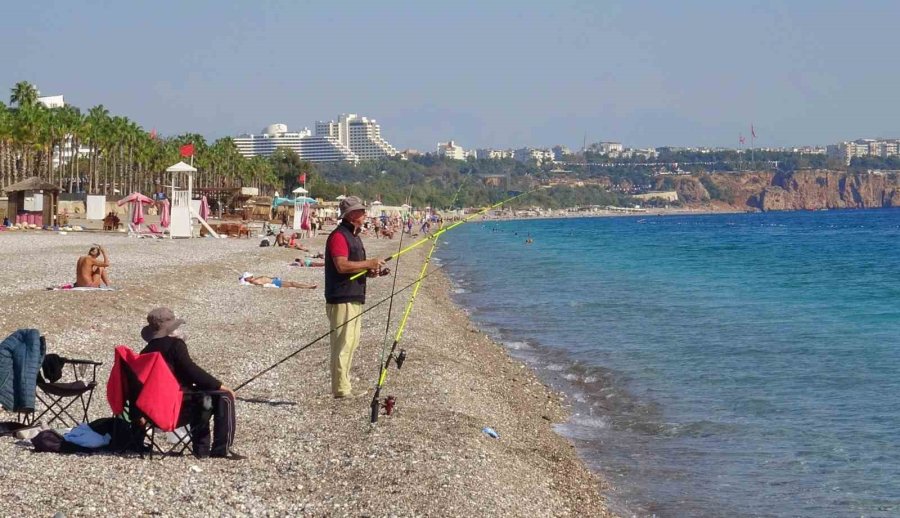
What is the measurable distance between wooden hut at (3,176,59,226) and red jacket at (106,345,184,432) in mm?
34263

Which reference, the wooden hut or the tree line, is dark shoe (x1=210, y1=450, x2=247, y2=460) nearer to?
the wooden hut

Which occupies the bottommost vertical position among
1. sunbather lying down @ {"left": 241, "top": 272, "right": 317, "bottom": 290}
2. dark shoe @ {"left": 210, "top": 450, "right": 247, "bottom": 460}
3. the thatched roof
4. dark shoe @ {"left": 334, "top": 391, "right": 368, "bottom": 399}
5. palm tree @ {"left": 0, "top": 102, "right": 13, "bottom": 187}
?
sunbather lying down @ {"left": 241, "top": 272, "right": 317, "bottom": 290}

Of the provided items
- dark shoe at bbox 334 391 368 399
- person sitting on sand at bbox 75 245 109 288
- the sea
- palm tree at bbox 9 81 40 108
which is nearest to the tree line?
palm tree at bbox 9 81 40 108

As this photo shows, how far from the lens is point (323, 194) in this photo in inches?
4862

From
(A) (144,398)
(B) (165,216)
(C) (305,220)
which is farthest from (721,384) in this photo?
(C) (305,220)

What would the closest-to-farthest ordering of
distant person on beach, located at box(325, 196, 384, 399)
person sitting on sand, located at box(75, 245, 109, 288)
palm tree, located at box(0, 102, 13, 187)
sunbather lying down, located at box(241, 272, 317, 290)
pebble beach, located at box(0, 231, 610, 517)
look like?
pebble beach, located at box(0, 231, 610, 517), distant person on beach, located at box(325, 196, 384, 399), person sitting on sand, located at box(75, 245, 109, 288), sunbather lying down, located at box(241, 272, 317, 290), palm tree, located at box(0, 102, 13, 187)

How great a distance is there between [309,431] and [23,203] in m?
35.2

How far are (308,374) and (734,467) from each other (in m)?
4.31

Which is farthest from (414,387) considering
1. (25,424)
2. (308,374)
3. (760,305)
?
(760,305)

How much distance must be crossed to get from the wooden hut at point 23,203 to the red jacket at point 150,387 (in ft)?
112

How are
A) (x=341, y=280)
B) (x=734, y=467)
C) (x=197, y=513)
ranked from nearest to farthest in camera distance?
(x=197, y=513), (x=341, y=280), (x=734, y=467)

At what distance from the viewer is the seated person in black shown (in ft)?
24.7

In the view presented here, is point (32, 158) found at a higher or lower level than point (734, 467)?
higher

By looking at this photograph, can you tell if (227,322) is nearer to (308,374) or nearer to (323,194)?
(308,374)
